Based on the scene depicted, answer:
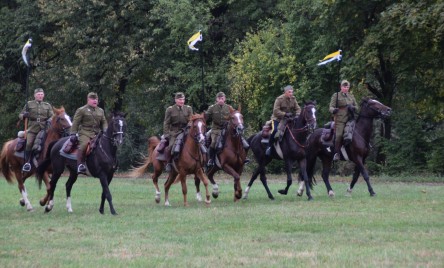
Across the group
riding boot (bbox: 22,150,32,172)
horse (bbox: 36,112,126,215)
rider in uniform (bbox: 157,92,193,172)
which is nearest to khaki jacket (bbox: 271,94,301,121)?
rider in uniform (bbox: 157,92,193,172)

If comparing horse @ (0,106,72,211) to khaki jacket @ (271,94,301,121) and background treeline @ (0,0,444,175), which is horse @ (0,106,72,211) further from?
background treeline @ (0,0,444,175)

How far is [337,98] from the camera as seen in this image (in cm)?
2678

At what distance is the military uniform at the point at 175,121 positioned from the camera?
981 inches

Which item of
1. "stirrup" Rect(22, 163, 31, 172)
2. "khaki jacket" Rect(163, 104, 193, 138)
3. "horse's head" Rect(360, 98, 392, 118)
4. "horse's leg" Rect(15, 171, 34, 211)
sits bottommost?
"horse's leg" Rect(15, 171, 34, 211)

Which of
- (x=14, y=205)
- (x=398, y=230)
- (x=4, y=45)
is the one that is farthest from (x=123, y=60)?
(x=398, y=230)

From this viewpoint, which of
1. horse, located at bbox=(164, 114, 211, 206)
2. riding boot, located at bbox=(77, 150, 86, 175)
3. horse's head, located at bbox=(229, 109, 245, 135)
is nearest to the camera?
riding boot, located at bbox=(77, 150, 86, 175)

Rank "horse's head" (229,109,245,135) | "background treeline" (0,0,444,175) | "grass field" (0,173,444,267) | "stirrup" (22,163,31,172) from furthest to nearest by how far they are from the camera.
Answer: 1. "background treeline" (0,0,444,175)
2. "stirrup" (22,163,31,172)
3. "horse's head" (229,109,245,135)
4. "grass field" (0,173,444,267)

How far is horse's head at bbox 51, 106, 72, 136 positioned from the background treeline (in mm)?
16384

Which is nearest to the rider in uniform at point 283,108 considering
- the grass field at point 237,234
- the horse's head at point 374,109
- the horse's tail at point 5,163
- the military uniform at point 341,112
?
the military uniform at point 341,112

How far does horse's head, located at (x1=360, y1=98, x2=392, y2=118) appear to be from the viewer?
2550 cm

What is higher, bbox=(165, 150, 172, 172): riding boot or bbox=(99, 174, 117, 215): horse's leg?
bbox=(165, 150, 172, 172): riding boot

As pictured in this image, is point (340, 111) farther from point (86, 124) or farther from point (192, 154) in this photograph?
point (86, 124)

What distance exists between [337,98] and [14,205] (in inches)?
382

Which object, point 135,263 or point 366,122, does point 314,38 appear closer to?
point 366,122
